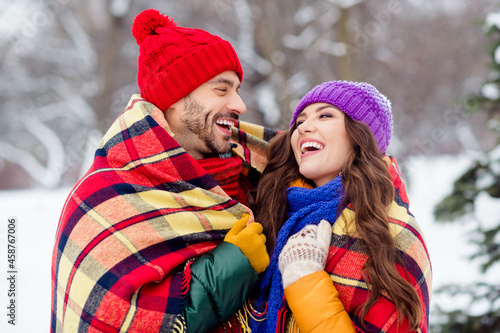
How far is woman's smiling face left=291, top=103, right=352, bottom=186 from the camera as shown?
2424 mm

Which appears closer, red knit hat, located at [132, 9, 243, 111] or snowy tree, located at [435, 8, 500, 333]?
red knit hat, located at [132, 9, 243, 111]

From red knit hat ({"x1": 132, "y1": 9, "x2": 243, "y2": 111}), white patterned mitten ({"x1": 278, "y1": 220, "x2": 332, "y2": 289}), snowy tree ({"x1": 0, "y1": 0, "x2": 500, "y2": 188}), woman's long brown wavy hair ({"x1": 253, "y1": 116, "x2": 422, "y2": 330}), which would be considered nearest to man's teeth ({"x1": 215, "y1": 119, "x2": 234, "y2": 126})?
red knit hat ({"x1": 132, "y1": 9, "x2": 243, "y2": 111})

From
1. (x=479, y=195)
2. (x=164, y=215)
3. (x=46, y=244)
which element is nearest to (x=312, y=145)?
(x=164, y=215)

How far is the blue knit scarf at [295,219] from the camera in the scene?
2.09 m

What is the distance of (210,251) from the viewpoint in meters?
2.14

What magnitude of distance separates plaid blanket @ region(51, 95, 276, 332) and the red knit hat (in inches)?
7.2

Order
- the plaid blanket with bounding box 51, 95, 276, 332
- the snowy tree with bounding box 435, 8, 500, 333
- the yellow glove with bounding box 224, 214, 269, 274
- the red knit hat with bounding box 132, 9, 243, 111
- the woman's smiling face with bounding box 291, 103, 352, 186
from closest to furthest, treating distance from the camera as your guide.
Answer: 1. the plaid blanket with bounding box 51, 95, 276, 332
2. the yellow glove with bounding box 224, 214, 269, 274
3. the woman's smiling face with bounding box 291, 103, 352, 186
4. the red knit hat with bounding box 132, 9, 243, 111
5. the snowy tree with bounding box 435, 8, 500, 333

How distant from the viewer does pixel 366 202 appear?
215 centimetres

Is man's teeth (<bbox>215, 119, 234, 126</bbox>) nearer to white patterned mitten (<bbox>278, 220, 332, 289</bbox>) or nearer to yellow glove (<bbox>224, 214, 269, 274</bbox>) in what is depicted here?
yellow glove (<bbox>224, 214, 269, 274</bbox>)

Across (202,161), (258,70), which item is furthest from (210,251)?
(258,70)

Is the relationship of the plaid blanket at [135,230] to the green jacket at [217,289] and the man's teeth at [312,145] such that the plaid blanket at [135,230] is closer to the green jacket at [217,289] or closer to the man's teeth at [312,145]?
the green jacket at [217,289]

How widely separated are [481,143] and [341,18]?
556 inches

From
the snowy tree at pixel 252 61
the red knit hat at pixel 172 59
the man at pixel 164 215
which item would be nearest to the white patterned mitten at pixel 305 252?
the man at pixel 164 215

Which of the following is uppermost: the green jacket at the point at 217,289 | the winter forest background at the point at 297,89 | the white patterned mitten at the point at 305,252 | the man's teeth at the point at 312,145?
the winter forest background at the point at 297,89
